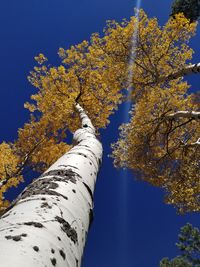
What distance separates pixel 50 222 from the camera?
1.73 metres

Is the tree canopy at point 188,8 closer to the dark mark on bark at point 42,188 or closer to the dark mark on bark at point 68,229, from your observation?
the dark mark on bark at point 42,188

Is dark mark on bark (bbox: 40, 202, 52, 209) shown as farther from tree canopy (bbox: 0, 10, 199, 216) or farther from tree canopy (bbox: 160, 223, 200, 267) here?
tree canopy (bbox: 160, 223, 200, 267)

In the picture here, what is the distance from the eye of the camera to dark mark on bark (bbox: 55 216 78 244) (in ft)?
5.78

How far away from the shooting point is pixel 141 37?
33.3ft

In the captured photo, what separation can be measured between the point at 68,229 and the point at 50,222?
14 centimetres


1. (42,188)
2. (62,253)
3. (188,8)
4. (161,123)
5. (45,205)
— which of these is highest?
(188,8)

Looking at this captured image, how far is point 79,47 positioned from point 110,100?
9.42 feet

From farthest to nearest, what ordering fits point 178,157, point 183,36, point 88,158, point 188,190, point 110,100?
point 110,100
point 178,157
point 188,190
point 183,36
point 88,158

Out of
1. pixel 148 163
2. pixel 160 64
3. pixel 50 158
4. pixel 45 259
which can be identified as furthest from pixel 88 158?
pixel 50 158

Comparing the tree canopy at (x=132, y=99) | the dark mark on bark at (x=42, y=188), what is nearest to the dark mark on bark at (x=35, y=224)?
the dark mark on bark at (x=42, y=188)

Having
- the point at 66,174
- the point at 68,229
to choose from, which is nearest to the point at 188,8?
the point at 66,174

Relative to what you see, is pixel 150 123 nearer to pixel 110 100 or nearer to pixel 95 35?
pixel 110 100

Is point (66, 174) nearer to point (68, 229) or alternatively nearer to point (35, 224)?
point (68, 229)

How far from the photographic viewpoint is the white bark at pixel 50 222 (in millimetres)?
1358
